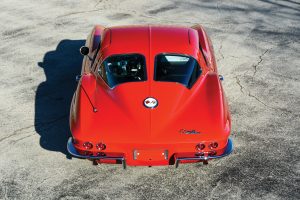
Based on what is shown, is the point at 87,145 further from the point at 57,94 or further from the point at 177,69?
the point at 57,94

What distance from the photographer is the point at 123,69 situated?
702 cm

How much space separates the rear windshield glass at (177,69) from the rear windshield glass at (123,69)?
0.76 ft

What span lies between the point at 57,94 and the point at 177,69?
284 centimetres

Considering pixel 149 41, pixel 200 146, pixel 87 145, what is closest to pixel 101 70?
pixel 149 41

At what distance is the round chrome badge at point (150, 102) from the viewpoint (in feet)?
21.1

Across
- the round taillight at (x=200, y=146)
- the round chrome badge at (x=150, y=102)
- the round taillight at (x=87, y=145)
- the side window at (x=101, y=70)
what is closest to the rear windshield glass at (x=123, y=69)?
the side window at (x=101, y=70)

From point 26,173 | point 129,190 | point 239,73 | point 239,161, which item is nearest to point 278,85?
point 239,73

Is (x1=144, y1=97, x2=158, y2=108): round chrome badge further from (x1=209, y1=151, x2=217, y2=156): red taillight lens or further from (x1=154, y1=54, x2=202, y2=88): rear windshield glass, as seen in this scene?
(x1=209, y1=151, x2=217, y2=156): red taillight lens

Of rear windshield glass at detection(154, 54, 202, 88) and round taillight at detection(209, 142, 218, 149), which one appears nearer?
round taillight at detection(209, 142, 218, 149)

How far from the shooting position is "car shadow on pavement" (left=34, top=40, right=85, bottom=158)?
7496mm

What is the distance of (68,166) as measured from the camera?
6730 millimetres

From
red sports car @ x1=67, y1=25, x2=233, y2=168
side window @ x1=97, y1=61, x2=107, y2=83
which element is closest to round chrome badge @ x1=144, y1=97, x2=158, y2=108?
red sports car @ x1=67, y1=25, x2=233, y2=168

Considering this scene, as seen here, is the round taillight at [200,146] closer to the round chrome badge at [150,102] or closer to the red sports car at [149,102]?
the red sports car at [149,102]

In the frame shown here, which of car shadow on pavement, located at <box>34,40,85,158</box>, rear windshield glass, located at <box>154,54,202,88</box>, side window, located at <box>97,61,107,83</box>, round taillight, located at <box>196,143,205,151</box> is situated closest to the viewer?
round taillight, located at <box>196,143,205,151</box>
